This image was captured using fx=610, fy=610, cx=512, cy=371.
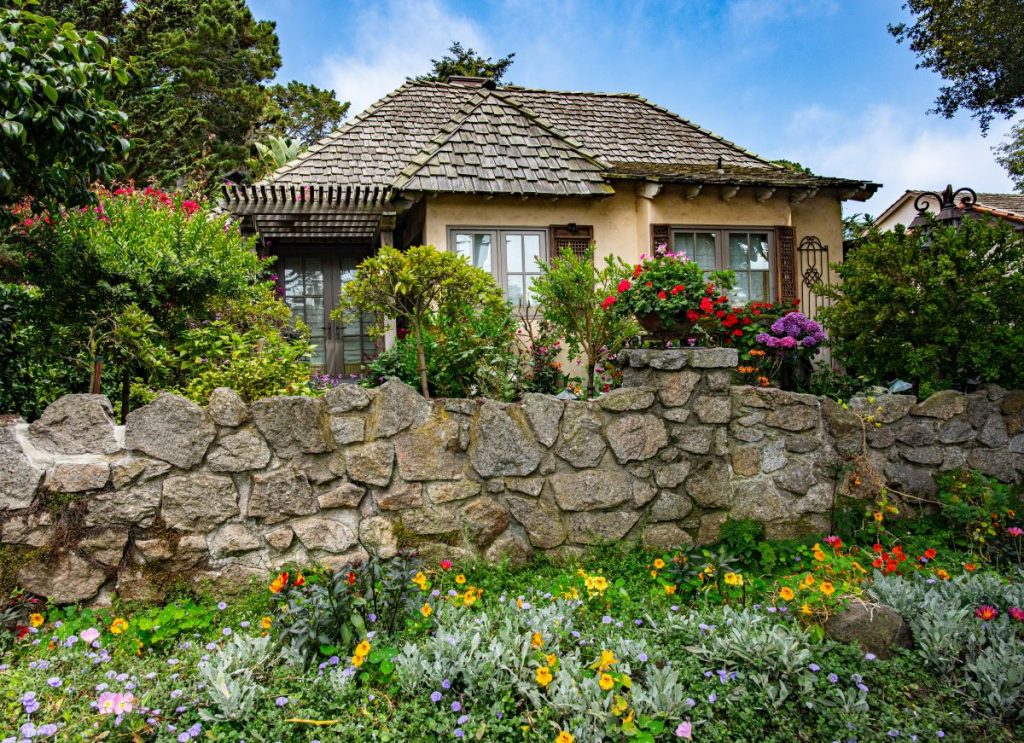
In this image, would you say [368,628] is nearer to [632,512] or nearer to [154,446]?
[154,446]

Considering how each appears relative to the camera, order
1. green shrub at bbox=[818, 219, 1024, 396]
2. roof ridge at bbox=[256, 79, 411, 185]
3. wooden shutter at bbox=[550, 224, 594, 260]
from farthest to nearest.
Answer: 1. roof ridge at bbox=[256, 79, 411, 185]
2. wooden shutter at bbox=[550, 224, 594, 260]
3. green shrub at bbox=[818, 219, 1024, 396]

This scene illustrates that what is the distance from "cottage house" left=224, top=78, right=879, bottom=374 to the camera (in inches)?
291

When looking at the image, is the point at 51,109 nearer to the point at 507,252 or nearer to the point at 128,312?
the point at 128,312

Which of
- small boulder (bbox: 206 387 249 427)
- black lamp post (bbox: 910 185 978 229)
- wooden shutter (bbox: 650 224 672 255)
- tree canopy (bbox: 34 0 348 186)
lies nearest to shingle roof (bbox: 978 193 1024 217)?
wooden shutter (bbox: 650 224 672 255)

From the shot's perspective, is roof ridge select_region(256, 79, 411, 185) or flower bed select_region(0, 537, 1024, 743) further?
roof ridge select_region(256, 79, 411, 185)

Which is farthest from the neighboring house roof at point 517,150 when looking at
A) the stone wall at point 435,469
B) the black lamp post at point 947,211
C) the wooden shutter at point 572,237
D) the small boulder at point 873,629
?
the small boulder at point 873,629

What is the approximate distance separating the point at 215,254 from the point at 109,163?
0.83 meters

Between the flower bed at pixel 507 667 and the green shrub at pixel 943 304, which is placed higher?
the green shrub at pixel 943 304

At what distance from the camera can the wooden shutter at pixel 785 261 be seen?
830 centimetres

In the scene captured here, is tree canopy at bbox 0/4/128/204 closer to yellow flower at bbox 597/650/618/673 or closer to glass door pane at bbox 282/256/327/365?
yellow flower at bbox 597/650/618/673

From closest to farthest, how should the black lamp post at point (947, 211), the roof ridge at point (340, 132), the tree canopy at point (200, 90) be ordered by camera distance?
the black lamp post at point (947, 211)
the roof ridge at point (340, 132)
the tree canopy at point (200, 90)

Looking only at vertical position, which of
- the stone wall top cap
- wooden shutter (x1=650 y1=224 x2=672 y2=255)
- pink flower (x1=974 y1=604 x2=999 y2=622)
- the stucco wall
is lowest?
pink flower (x1=974 y1=604 x2=999 y2=622)

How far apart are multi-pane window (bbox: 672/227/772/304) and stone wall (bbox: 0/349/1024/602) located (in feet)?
12.8

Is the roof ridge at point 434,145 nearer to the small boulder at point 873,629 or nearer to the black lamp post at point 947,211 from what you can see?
the black lamp post at point 947,211
